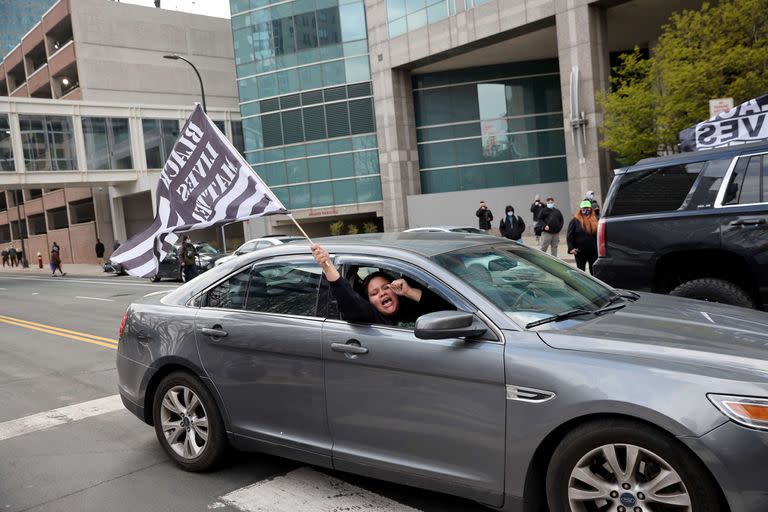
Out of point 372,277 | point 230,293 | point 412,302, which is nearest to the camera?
point 412,302

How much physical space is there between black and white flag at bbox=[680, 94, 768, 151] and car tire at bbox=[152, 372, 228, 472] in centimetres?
663

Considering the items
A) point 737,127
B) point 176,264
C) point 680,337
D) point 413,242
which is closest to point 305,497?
point 413,242

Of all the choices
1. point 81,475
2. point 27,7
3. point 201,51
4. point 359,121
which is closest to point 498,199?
point 359,121

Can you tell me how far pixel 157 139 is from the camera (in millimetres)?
44469

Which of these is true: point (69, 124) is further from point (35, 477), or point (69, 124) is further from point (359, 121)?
point (35, 477)

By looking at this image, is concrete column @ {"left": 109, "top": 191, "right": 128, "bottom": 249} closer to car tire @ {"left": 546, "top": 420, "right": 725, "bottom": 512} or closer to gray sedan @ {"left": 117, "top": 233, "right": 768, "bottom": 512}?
gray sedan @ {"left": 117, "top": 233, "right": 768, "bottom": 512}

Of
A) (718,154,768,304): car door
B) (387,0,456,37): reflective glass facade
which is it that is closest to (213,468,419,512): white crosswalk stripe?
(718,154,768,304): car door

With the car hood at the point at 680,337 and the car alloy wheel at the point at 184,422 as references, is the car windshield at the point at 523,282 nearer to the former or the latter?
the car hood at the point at 680,337

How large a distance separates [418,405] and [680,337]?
1.31 metres

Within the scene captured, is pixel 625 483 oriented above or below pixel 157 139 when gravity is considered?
below

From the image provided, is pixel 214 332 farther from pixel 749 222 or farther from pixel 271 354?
pixel 749 222

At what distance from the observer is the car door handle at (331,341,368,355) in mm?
3559

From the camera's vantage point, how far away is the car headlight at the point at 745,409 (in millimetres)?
2533

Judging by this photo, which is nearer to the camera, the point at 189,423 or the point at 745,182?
the point at 189,423
